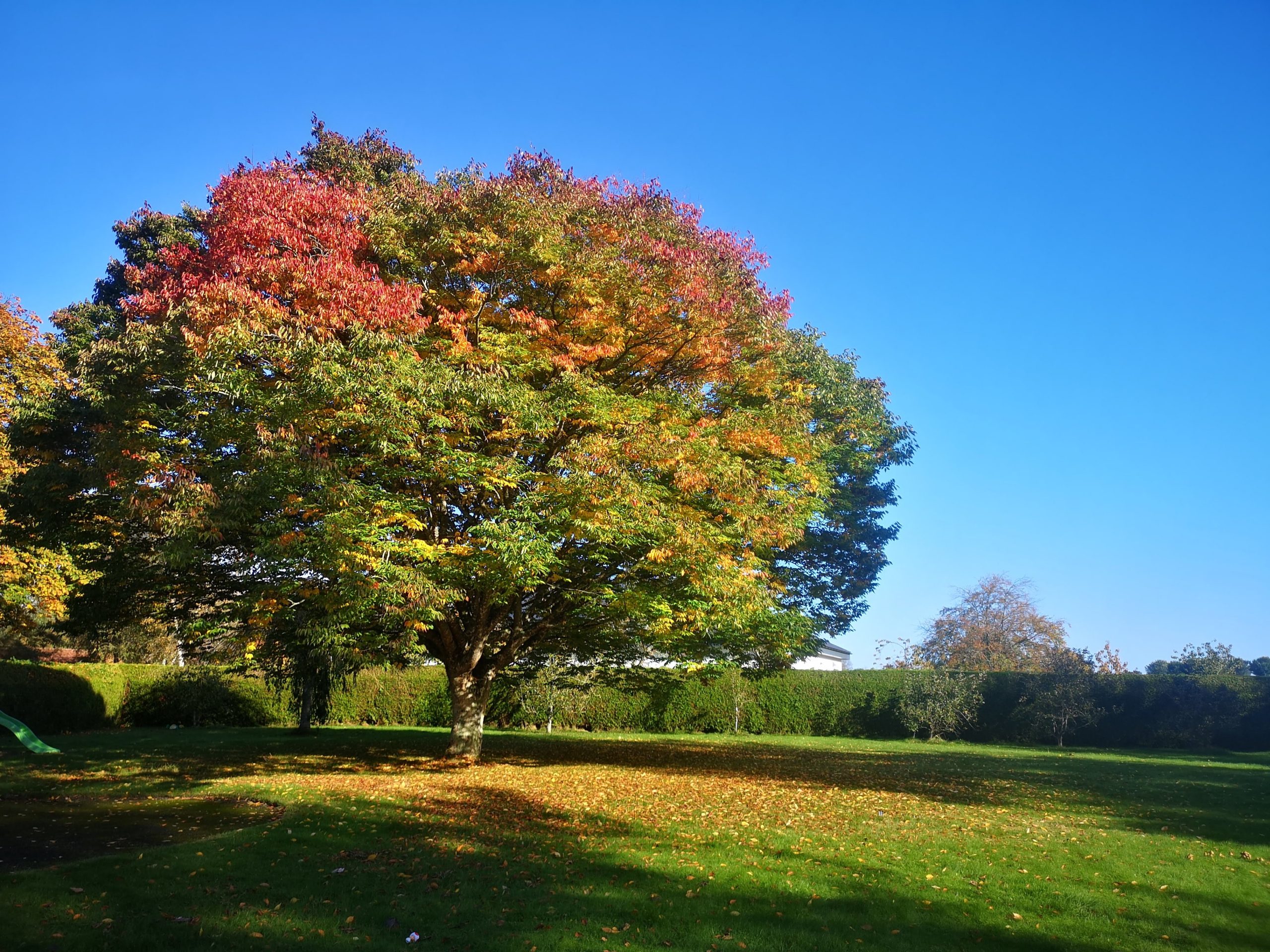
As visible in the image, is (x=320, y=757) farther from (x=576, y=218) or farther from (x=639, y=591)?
(x=576, y=218)

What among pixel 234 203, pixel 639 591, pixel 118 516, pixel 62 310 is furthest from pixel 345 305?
pixel 62 310

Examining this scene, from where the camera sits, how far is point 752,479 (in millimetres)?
13648

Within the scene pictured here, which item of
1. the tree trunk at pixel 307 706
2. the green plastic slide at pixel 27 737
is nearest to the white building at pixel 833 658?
the tree trunk at pixel 307 706

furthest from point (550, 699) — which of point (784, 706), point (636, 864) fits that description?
point (636, 864)

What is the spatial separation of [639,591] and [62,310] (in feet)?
56.5

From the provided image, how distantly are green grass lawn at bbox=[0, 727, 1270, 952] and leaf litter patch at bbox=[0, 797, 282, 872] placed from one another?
141 millimetres

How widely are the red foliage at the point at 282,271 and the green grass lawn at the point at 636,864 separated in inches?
268

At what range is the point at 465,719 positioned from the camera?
1617 cm

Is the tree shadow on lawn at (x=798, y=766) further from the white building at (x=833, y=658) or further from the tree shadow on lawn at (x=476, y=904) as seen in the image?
the white building at (x=833, y=658)

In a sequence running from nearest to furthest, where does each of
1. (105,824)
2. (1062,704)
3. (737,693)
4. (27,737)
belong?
(105,824) → (27,737) → (1062,704) → (737,693)

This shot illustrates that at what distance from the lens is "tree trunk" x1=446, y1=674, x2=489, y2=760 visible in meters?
16.0

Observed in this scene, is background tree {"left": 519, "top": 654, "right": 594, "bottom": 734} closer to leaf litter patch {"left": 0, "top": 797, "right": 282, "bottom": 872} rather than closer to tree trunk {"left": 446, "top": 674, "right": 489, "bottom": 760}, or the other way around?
tree trunk {"left": 446, "top": 674, "right": 489, "bottom": 760}

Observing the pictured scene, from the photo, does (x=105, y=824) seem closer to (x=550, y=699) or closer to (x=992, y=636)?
(x=550, y=699)

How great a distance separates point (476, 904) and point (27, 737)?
15.0m
